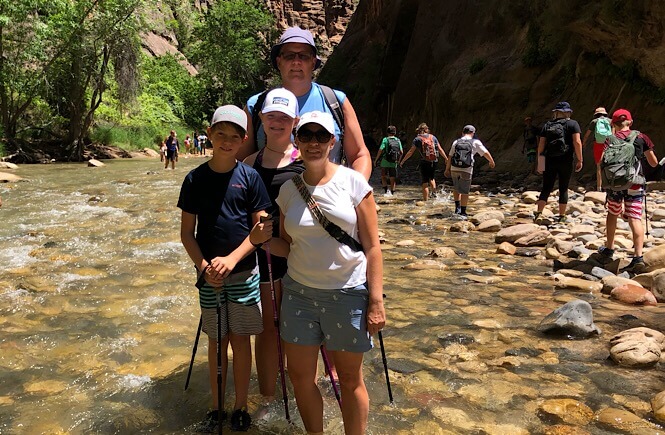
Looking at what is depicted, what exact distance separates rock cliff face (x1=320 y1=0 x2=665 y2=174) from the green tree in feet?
72.4

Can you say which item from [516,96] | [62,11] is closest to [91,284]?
[516,96]

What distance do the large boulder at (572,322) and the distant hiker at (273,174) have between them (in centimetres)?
252

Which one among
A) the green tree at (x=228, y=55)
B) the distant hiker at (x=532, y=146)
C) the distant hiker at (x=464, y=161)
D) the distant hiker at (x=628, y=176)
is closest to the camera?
the distant hiker at (x=628, y=176)

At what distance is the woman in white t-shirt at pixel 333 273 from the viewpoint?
2619 mm

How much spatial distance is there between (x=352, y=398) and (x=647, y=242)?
6.81 metres

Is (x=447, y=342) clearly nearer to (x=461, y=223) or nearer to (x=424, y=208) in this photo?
(x=461, y=223)

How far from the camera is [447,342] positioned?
14.6ft

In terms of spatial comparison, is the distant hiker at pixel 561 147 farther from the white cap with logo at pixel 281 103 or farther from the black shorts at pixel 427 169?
the white cap with logo at pixel 281 103

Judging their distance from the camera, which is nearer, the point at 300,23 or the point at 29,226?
the point at 29,226

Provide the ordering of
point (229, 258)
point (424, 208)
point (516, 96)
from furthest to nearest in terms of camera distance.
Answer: point (516, 96) → point (424, 208) → point (229, 258)

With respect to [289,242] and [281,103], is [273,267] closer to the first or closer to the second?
[289,242]

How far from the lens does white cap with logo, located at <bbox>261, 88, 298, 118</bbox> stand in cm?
292

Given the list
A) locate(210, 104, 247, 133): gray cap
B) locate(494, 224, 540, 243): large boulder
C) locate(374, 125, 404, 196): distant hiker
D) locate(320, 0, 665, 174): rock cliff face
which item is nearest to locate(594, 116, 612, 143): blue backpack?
locate(494, 224, 540, 243): large boulder

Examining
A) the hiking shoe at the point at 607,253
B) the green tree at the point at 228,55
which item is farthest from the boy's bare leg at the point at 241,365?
the green tree at the point at 228,55
